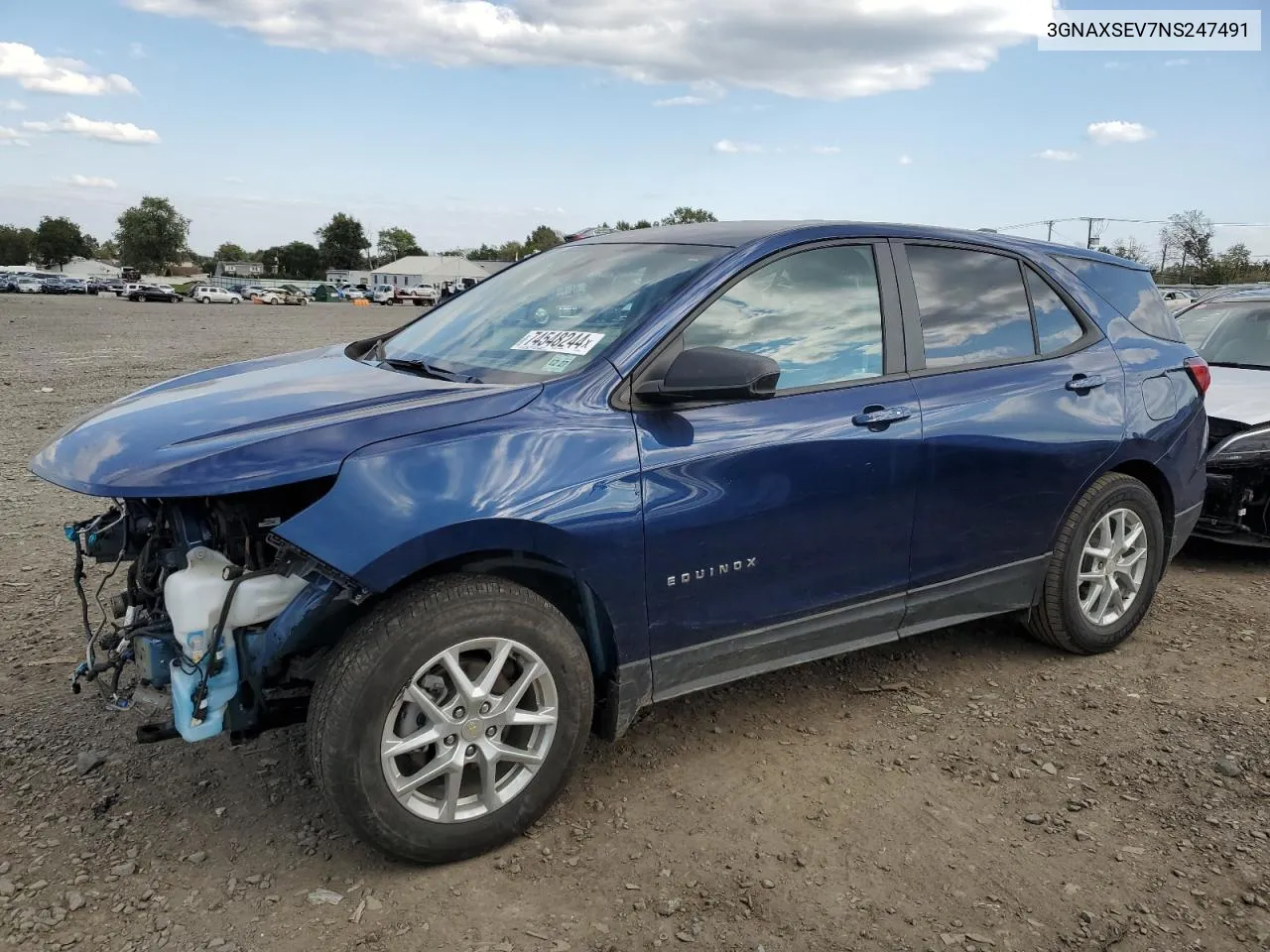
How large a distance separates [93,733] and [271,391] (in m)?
1.47

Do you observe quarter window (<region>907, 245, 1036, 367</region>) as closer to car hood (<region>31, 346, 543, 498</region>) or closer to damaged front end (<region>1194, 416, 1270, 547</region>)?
car hood (<region>31, 346, 543, 498</region>)

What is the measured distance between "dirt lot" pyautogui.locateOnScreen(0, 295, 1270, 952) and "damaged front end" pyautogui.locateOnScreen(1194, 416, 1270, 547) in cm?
136

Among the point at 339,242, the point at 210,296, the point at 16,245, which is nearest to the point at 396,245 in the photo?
the point at 339,242

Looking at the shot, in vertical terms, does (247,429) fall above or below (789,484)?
above

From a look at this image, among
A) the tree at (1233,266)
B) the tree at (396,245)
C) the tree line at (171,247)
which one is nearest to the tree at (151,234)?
the tree line at (171,247)

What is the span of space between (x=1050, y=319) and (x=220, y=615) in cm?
333

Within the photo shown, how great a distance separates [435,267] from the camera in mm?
121625

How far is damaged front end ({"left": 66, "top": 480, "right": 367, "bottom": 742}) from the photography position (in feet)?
8.37

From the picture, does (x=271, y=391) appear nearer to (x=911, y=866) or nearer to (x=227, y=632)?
(x=227, y=632)

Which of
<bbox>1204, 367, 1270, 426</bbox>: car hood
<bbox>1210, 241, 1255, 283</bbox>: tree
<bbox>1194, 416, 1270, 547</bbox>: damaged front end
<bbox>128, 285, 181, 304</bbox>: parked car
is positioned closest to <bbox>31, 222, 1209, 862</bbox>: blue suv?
<bbox>1194, 416, 1270, 547</bbox>: damaged front end

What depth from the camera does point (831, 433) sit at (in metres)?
3.22

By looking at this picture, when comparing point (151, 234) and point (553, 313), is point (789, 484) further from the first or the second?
point (151, 234)

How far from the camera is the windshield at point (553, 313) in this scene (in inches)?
123

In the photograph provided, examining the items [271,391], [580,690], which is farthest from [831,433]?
[271,391]
